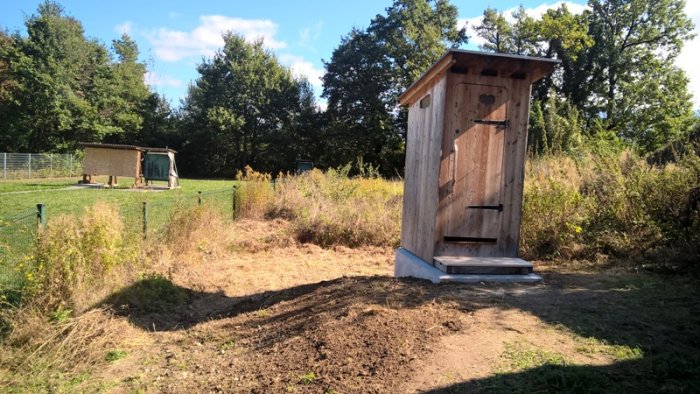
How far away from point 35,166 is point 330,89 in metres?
23.6

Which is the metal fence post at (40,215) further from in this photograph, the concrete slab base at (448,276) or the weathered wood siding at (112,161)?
the weathered wood siding at (112,161)

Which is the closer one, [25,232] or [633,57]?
[25,232]

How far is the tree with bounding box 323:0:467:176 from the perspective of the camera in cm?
3994

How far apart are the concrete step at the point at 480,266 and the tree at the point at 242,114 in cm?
3845

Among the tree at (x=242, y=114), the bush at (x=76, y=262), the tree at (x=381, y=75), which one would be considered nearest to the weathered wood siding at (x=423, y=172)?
the bush at (x=76, y=262)

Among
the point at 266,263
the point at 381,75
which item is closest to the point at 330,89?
the point at 381,75

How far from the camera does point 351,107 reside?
41594mm

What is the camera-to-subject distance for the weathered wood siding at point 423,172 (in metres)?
5.68

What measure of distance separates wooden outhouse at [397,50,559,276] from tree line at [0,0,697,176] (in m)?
29.7

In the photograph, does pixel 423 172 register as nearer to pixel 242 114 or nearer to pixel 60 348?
pixel 60 348

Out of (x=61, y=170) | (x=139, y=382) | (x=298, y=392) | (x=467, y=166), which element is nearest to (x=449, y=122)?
(x=467, y=166)

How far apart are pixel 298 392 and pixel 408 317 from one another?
1.25 m

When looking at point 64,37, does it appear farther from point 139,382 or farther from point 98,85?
point 139,382

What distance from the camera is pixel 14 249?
20.1 feet
